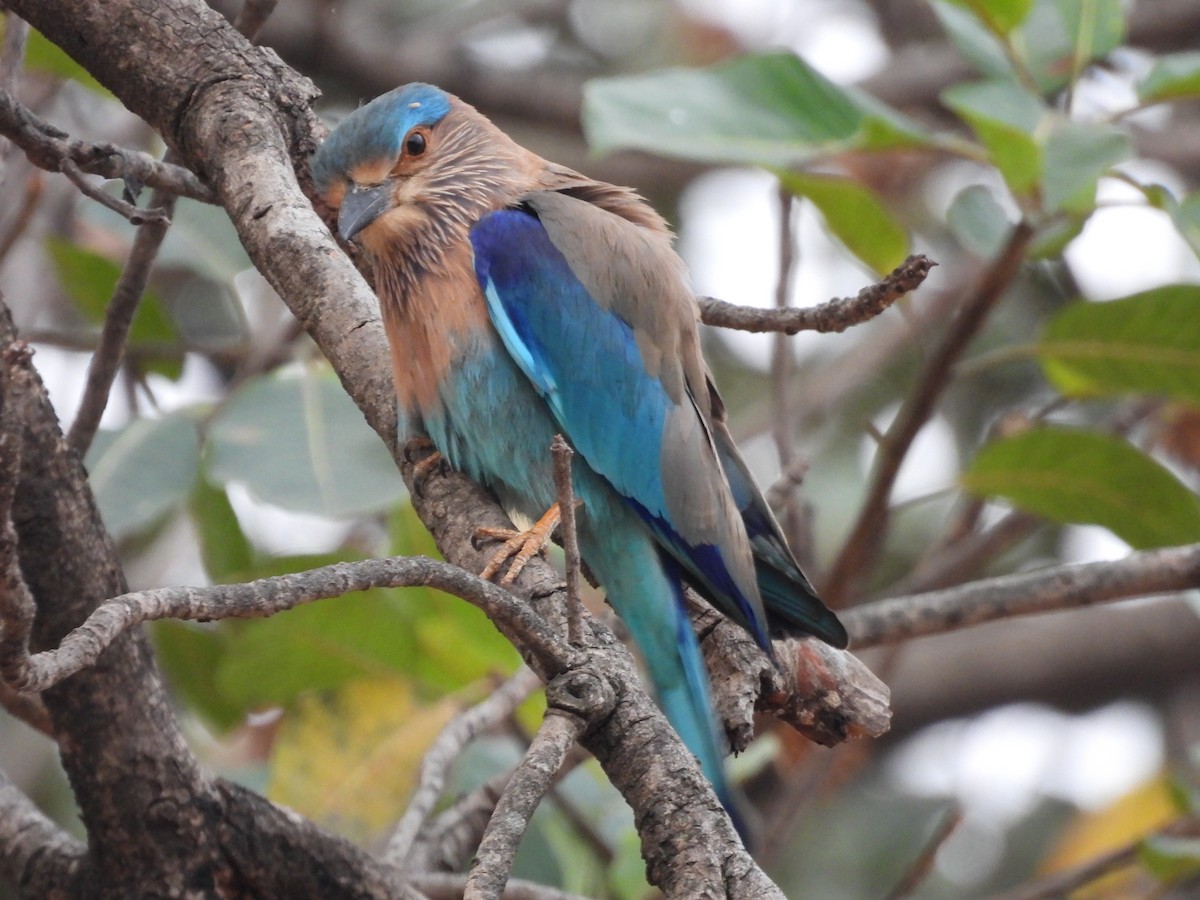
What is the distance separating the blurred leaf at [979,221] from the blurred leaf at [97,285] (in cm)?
211

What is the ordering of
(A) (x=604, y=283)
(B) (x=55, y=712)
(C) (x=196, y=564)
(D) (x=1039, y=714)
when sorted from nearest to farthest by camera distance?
(B) (x=55, y=712) < (A) (x=604, y=283) < (C) (x=196, y=564) < (D) (x=1039, y=714)

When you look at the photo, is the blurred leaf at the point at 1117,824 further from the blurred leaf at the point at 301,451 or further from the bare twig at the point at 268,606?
the bare twig at the point at 268,606

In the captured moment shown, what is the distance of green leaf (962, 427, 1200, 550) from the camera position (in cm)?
363

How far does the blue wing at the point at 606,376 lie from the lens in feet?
9.76

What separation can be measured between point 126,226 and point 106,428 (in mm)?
928

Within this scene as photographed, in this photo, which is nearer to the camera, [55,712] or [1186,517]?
[55,712]

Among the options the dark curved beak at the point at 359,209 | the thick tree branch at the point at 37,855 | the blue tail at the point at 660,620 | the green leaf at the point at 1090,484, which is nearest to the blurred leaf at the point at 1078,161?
the green leaf at the point at 1090,484

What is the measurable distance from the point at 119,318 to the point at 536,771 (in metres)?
1.49

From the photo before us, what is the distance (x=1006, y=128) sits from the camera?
10.7ft

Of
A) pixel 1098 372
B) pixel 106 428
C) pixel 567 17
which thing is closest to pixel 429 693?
pixel 106 428

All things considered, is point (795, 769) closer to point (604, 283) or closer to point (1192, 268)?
point (604, 283)

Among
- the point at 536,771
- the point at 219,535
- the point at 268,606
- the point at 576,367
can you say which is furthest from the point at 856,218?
the point at 268,606

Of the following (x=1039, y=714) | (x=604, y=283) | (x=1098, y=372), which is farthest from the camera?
(x=1039, y=714)

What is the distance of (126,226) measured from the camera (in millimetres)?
4309
